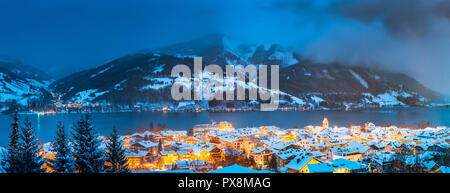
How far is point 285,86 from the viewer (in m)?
62.4

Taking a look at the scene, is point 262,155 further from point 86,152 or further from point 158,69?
point 158,69

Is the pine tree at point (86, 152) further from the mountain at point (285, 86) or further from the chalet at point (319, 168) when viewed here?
the mountain at point (285, 86)

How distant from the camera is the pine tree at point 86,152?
129 inches

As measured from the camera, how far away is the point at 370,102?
4841 centimetres

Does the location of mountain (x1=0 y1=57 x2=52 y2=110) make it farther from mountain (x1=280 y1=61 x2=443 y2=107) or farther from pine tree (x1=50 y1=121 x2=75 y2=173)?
mountain (x1=280 y1=61 x2=443 y2=107)

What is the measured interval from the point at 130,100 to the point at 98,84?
49.5ft

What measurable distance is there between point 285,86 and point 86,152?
201ft

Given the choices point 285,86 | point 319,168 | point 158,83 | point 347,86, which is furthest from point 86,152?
point 347,86

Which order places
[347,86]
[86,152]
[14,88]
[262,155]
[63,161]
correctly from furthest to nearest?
[347,86]
[14,88]
[262,155]
[86,152]
[63,161]

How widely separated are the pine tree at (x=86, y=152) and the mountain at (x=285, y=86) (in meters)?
38.5

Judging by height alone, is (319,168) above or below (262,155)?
above

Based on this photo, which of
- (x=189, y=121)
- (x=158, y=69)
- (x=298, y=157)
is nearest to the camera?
(x=298, y=157)

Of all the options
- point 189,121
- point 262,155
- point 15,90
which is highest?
point 15,90
